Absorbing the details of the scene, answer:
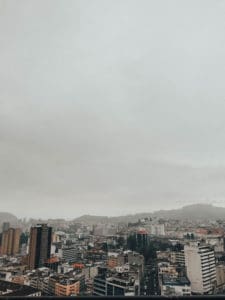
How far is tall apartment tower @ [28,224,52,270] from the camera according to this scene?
15927 mm

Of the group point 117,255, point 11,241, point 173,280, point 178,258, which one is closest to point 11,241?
point 11,241

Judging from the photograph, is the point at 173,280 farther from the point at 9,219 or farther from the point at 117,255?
the point at 9,219

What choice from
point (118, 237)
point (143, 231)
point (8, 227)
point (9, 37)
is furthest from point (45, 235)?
point (9, 37)

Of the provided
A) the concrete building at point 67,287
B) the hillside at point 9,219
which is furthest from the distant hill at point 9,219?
the concrete building at point 67,287

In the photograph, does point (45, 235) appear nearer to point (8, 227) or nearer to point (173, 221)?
point (8, 227)

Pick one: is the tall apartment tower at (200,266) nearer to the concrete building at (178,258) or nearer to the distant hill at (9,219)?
the concrete building at (178,258)

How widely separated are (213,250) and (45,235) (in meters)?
10.3

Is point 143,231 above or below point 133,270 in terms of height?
above

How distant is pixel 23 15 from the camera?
118 inches

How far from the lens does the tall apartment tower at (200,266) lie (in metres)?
13.3

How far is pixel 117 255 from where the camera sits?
16.7 metres

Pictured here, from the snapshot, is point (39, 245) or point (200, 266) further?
point (39, 245)

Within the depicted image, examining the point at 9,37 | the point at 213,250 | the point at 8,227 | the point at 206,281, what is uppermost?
the point at 9,37

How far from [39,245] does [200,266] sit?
947cm
